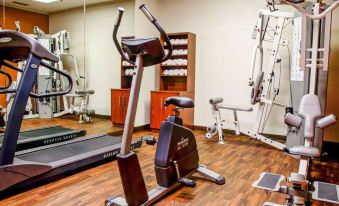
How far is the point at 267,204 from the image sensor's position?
2383mm

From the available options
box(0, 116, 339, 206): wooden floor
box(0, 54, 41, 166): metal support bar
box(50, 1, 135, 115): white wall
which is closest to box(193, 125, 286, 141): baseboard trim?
box(0, 116, 339, 206): wooden floor

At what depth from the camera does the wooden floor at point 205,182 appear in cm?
258

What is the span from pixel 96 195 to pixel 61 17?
3342mm

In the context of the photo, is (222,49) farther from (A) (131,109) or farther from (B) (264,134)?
(A) (131,109)

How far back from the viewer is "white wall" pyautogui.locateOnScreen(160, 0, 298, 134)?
539 cm

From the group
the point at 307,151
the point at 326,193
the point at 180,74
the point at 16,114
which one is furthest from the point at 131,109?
the point at 180,74

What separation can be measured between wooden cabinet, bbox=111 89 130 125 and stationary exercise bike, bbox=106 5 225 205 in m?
2.46

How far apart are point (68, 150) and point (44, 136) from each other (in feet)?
2.31

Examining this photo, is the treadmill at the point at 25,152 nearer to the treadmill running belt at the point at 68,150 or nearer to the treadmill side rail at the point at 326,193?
the treadmill running belt at the point at 68,150

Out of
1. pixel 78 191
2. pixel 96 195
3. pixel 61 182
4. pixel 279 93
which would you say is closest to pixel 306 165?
pixel 96 195

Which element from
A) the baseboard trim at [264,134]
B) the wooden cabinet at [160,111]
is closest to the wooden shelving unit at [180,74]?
the wooden cabinet at [160,111]

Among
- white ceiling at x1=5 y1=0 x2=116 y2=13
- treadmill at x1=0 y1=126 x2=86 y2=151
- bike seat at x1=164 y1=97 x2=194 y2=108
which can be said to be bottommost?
treadmill at x1=0 y1=126 x2=86 y2=151

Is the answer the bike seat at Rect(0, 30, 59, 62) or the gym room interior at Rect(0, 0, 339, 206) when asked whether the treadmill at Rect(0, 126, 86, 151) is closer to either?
the gym room interior at Rect(0, 0, 339, 206)

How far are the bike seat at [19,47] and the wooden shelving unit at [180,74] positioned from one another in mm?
3119
